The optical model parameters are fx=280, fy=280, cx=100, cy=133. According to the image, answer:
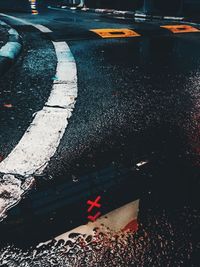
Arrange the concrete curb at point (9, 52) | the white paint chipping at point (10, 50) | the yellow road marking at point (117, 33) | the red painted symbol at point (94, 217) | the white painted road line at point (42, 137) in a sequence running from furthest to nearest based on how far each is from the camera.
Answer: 1. the yellow road marking at point (117, 33)
2. the white paint chipping at point (10, 50)
3. the concrete curb at point (9, 52)
4. the white painted road line at point (42, 137)
5. the red painted symbol at point (94, 217)

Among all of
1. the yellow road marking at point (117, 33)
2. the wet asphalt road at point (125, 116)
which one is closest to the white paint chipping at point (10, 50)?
the wet asphalt road at point (125, 116)

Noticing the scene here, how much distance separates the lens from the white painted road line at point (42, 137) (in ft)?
5.40

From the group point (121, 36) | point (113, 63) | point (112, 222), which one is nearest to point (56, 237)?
point (112, 222)

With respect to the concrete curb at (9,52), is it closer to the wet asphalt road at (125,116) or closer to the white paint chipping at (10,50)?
the white paint chipping at (10,50)

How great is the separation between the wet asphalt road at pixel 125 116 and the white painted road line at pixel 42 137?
0.06 meters

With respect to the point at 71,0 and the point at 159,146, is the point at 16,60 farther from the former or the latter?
the point at 71,0

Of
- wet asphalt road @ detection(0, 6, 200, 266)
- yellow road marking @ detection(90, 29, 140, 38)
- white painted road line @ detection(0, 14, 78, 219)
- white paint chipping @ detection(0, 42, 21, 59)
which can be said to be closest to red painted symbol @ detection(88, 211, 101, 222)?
wet asphalt road @ detection(0, 6, 200, 266)

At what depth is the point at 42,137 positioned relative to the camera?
1997 millimetres

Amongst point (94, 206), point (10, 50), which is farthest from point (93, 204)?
point (10, 50)

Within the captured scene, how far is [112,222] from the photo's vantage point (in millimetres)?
1346

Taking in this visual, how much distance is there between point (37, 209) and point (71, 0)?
74.0 feet

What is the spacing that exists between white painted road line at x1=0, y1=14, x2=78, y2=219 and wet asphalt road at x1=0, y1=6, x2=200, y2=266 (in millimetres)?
57

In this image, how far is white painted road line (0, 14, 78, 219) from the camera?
5.40ft

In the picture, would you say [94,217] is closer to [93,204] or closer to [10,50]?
[93,204]
